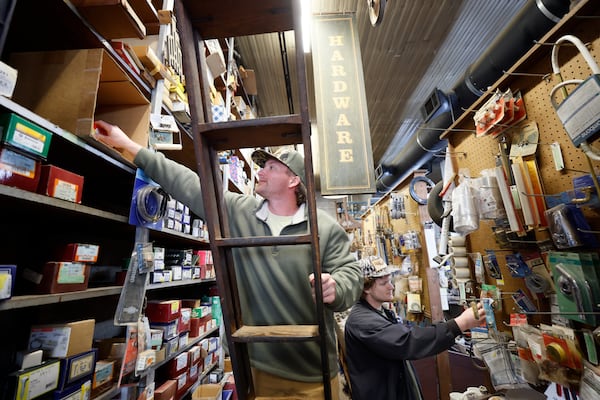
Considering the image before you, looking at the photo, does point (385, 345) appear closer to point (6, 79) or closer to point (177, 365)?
point (177, 365)

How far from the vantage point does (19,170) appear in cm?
101

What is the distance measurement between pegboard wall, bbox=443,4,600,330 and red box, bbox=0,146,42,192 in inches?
92.6

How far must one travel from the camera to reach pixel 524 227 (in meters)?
1.76

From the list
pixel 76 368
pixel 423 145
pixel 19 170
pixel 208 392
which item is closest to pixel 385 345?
pixel 208 392

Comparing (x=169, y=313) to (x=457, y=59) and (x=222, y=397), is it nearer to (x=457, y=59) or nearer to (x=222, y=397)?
(x=222, y=397)

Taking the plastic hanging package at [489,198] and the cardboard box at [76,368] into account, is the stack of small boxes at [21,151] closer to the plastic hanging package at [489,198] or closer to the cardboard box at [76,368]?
the cardboard box at [76,368]

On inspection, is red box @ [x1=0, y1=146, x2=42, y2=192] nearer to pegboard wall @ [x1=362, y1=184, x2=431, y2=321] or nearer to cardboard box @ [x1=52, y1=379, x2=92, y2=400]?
cardboard box @ [x1=52, y1=379, x2=92, y2=400]

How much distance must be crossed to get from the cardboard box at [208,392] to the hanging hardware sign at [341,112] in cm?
199

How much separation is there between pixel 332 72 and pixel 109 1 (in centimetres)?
228

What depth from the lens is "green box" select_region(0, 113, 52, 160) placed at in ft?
3.14

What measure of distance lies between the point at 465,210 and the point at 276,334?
153 cm

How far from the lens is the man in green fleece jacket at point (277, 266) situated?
1.36 meters

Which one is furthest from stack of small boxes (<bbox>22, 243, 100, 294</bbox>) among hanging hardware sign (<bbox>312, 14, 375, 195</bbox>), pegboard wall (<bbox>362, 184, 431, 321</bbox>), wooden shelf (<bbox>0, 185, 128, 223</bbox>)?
pegboard wall (<bbox>362, 184, 431, 321</bbox>)

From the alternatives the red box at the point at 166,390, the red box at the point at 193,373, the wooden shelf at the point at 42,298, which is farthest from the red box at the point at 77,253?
the red box at the point at 193,373
